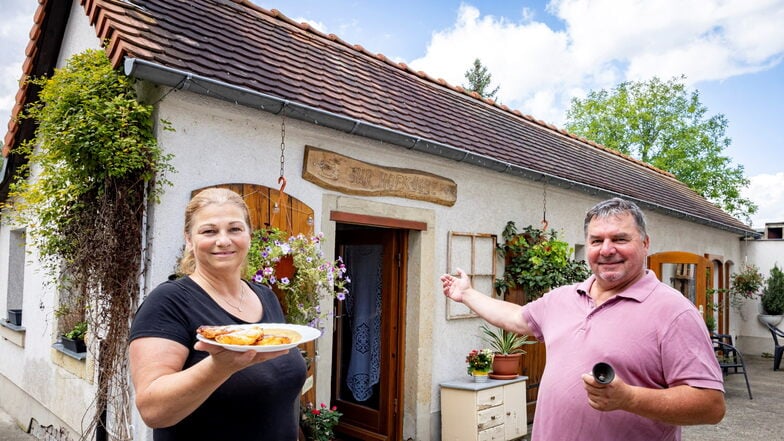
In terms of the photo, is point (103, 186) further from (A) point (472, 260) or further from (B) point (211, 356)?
(A) point (472, 260)

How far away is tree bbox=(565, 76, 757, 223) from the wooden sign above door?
2425 centimetres

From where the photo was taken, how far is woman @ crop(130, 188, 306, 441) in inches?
54.6

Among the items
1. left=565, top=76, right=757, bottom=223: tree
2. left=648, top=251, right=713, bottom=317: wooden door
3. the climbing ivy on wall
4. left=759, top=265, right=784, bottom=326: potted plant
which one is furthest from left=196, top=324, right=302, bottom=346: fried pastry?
left=565, top=76, right=757, bottom=223: tree

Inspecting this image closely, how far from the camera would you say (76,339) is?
4961 mm

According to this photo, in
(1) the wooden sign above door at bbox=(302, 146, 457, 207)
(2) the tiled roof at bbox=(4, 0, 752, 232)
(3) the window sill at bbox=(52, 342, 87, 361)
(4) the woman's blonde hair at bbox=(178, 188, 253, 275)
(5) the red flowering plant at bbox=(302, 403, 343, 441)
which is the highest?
(2) the tiled roof at bbox=(4, 0, 752, 232)

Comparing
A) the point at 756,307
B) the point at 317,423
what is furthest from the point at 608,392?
the point at 756,307

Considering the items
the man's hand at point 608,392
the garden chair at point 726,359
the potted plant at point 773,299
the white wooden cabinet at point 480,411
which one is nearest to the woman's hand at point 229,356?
the man's hand at point 608,392

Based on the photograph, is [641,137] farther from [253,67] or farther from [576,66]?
A: [253,67]

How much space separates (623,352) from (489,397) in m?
3.92

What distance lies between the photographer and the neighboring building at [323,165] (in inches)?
158

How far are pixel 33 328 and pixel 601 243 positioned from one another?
615 cm

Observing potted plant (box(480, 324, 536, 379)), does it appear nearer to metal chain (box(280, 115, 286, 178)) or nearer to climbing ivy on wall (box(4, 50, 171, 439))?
metal chain (box(280, 115, 286, 178))

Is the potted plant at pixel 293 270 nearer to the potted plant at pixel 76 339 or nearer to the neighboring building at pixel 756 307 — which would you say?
the potted plant at pixel 76 339

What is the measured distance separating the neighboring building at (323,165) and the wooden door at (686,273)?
104 inches
